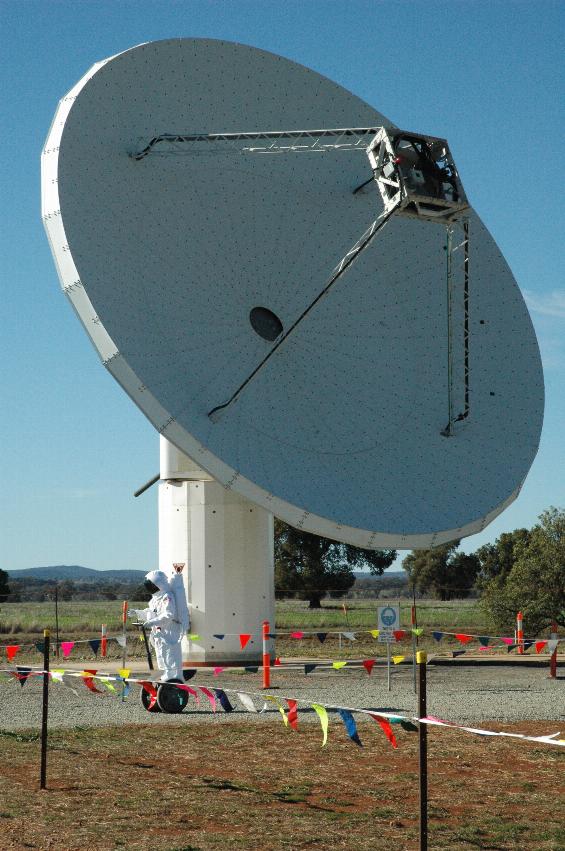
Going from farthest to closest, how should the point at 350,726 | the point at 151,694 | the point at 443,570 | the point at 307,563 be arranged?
the point at 443,570 < the point at 307,563 < the point at 151,694 < the point at 350,726

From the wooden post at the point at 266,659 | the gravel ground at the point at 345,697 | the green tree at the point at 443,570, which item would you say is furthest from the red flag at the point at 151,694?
the green tree at the point at 443,570

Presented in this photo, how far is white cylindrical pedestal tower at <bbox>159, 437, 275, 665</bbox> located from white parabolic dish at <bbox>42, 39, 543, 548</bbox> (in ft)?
13.4

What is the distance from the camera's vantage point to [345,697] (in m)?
18.9

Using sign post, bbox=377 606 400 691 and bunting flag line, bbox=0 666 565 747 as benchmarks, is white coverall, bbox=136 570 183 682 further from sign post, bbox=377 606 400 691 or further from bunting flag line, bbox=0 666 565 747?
sign post, bbox=377 606 400 691

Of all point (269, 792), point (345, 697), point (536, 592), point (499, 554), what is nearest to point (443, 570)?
point (499, 554)

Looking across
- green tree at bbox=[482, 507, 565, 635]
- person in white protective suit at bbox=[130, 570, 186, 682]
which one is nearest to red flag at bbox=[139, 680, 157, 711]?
person in white protective suit at bbox=[130, 570, 186, 682]

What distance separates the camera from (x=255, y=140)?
73.3ft

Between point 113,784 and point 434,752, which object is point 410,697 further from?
point 113,784

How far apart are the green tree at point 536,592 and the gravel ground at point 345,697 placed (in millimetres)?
10939

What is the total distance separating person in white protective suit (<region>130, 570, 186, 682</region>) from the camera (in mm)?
18078

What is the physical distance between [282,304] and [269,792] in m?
12.0

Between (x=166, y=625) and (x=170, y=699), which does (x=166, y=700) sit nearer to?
(x=170, y=699)

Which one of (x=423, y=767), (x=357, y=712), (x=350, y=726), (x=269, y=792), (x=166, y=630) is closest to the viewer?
(x=423, y=767)

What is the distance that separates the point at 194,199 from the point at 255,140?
1824 millimetres
